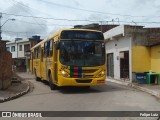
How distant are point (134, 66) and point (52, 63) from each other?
9.33 m

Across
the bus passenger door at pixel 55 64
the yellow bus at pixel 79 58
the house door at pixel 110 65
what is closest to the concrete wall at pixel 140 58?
the house door at pixel 110 65

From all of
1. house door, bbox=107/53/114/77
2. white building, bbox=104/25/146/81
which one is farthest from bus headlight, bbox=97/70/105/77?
house door, bbox=107/53/114/77

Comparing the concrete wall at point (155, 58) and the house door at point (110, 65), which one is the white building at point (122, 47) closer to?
the house door at point (110, 65)

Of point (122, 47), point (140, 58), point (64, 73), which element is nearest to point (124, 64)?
point (122, 47)

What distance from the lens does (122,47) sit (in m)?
30.0

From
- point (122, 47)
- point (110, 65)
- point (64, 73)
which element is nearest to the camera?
point (64, 73)

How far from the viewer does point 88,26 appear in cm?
5925

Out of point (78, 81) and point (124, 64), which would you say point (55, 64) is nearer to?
point (78, 81)

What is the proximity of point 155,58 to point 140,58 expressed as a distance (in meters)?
1.59

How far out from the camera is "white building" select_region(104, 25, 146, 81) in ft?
90.2

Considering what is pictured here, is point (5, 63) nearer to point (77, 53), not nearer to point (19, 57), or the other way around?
point (77, 53)

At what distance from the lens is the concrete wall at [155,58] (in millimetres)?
25250

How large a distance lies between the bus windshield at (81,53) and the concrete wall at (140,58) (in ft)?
29.5

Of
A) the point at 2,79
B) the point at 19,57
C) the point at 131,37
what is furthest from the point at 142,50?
the point at 19,57
